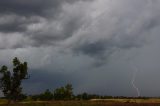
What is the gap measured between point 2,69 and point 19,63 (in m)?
6.12

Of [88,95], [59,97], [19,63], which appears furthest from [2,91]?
[88,95]

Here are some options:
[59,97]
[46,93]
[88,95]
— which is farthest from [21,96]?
[88,95]

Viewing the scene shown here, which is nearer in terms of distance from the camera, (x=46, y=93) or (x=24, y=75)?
(x=24, y=75)

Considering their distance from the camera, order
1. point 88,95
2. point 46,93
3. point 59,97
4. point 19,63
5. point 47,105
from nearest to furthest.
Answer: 1. point 47,105
2. point 19,63
3. point 59,97
4. point 46,93
5. point 88,95

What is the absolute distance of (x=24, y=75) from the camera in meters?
103

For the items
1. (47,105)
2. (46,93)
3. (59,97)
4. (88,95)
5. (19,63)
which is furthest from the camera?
(88,95)

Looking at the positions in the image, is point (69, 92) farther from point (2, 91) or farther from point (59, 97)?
point (2, 91)

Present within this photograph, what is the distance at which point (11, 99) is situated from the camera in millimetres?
102625

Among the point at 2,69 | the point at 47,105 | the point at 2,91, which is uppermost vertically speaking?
the point at 2,69

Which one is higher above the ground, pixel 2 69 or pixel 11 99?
pixel 2 69

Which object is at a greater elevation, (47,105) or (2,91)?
(2,91)

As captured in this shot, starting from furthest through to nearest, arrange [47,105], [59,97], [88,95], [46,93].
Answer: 1. [88,95]
2. [46,93]
3. [59,97]
4. [47,105]

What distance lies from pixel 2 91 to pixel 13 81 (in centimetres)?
455

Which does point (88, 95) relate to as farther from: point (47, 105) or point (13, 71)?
point (47, 105)
